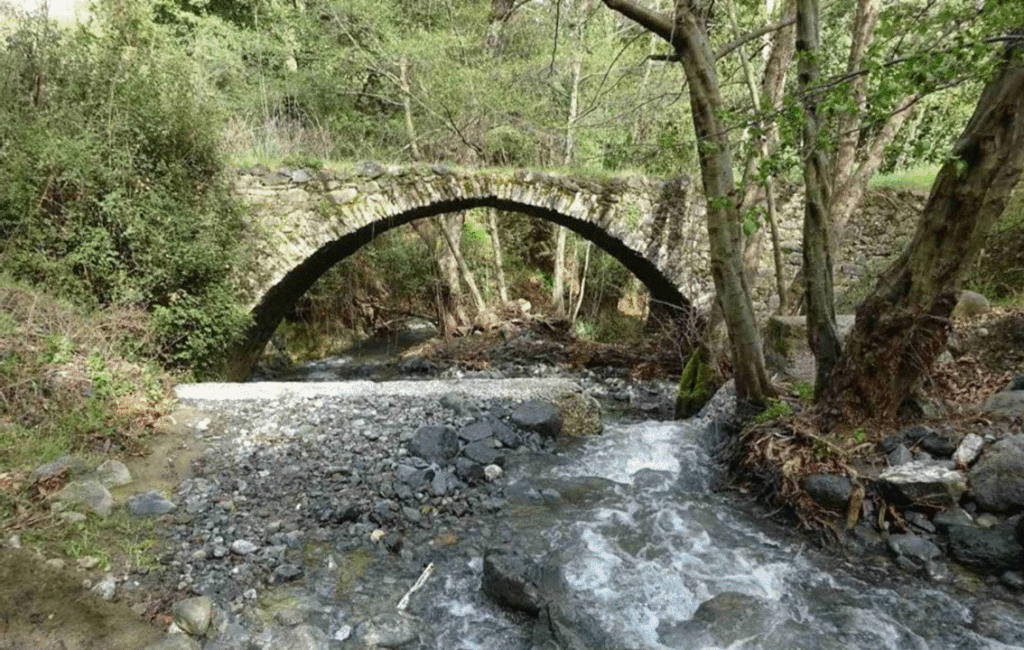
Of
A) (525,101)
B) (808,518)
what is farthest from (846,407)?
(525,101)

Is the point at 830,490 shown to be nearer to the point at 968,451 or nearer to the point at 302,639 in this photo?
the point at 968,451

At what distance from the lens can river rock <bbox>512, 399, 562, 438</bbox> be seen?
5.69m

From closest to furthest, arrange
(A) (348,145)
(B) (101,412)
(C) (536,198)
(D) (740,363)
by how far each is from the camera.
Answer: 1. (B) (101,412)
2. (D) (740,363)
3. (C) (536,198)
4. (A) (348,145)

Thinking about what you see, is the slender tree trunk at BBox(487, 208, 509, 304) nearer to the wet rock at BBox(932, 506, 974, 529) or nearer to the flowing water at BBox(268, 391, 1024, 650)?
the flowing water at BBox(268, 391, 1024, 650)

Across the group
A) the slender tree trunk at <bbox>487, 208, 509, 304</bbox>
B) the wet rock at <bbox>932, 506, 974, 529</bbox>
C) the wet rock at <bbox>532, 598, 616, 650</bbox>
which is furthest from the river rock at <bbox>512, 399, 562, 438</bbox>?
the slender tree trunk at <bbox>487, 208, 509, 304</bbox>

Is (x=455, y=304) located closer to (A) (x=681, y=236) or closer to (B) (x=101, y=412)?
(A) (x=681, y=236)

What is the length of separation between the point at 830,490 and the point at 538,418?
2.55m

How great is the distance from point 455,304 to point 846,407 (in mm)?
8372

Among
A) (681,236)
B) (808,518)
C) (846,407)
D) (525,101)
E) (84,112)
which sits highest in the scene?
(525,101)

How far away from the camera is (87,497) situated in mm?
3768

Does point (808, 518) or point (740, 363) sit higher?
point (740, 363)

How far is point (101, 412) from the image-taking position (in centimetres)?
474

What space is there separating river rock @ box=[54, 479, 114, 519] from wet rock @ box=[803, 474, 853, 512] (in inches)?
178

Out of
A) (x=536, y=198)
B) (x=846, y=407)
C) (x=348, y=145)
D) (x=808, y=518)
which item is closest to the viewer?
(x=808, y=518)
